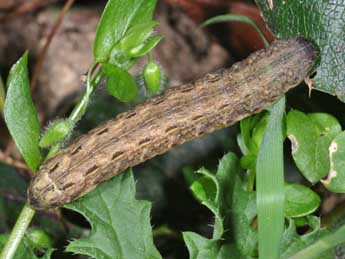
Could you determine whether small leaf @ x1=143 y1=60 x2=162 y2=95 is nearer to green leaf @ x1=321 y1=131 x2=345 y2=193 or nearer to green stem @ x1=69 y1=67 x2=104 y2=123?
green stem @ x1=69 y1=67 x2=104 y2=123

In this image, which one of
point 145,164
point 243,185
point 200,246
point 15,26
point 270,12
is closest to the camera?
point 200,246

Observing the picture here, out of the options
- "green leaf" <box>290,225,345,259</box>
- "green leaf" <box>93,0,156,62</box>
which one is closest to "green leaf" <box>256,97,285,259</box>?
"green leaf" <box>290,225,345,259</box>

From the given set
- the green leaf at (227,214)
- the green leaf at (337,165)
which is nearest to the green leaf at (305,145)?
the green leaf at (337,165)

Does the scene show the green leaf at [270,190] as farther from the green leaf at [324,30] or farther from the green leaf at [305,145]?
the green leaf at [324,30]

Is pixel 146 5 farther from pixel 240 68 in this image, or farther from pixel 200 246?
pixel 200 246

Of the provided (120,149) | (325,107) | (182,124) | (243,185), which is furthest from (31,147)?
(325,107)

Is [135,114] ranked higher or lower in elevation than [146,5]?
lower
